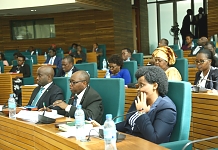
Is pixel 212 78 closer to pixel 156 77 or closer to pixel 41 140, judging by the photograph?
pixel 156 77

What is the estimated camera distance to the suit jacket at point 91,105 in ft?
11.4

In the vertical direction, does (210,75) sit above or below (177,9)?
below

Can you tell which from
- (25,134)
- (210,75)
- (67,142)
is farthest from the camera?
(210,75)

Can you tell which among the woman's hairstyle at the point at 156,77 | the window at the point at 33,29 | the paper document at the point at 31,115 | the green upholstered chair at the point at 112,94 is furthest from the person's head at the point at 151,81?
the window at the point at 33,29

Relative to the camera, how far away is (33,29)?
1557cm

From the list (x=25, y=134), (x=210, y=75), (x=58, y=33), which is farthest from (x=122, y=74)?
(x=58, y=33)

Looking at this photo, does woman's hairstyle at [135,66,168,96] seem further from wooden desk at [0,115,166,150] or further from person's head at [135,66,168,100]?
wooden desk at [0,115,166,150]

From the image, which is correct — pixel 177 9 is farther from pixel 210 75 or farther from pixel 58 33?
pixel 210 75

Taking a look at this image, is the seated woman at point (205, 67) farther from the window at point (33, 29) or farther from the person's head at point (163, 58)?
the window at point (33, 29)

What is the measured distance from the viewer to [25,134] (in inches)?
124

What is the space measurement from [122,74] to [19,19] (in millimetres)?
10821

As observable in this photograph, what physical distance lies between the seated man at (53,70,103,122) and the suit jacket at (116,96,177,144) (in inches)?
30.7

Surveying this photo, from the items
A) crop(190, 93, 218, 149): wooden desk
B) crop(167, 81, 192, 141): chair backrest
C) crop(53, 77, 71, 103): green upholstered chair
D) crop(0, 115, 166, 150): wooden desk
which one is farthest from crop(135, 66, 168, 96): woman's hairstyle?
crop(53, 77, 71, 103): green upholstered chair

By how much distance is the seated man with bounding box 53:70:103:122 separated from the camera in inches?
138
